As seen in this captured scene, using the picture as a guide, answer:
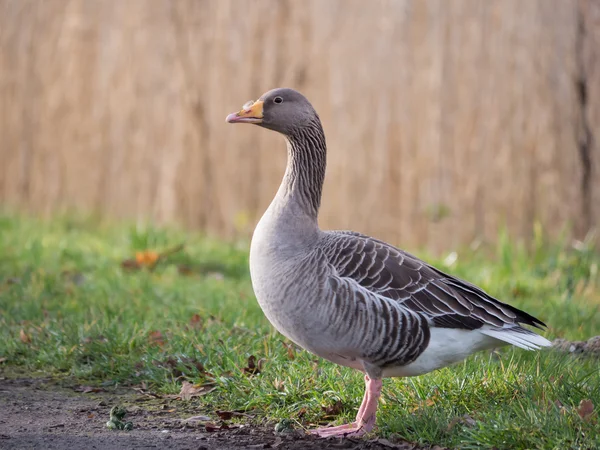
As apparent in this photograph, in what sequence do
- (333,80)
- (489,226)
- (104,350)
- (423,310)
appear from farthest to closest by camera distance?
(333,80) < (489,226) < (104,350) < (423,310)

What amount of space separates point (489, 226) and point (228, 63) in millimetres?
3894

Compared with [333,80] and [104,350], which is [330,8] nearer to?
[333,80]

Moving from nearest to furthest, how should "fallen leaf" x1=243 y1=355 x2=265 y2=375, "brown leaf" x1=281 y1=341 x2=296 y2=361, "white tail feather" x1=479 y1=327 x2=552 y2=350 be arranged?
"white tail feather" x1=479 y1=327 x2=552 y2=350 < "fallen leaf" x1=243 y1=355 x2=265 y2=375 < "brown leaf" x1=281 y1=341 x2=296 y2=361

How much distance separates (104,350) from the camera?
19.0 ft

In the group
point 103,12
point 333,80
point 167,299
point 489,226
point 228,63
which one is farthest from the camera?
point 103,12

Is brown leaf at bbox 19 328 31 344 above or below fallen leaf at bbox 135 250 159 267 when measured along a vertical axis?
below

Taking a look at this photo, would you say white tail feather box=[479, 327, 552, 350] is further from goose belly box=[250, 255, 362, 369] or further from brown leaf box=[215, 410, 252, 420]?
brown leaf box=[215, 410, 252, 420]

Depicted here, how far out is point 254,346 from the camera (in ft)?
19.2

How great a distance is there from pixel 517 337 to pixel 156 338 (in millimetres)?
2534

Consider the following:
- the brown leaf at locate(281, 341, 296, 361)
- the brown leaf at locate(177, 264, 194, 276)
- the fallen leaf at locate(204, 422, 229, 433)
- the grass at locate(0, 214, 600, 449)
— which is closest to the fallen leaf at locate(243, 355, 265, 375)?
the grass at locate(0, 214, 600, 449)

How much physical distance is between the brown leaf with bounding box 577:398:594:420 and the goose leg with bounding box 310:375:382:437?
101 cm

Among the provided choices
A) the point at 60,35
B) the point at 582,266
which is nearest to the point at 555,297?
the point at 582,266

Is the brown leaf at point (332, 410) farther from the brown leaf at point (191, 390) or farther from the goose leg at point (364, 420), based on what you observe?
the brown leaf at point (191, 390)

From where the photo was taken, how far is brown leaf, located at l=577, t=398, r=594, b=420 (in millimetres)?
4211
